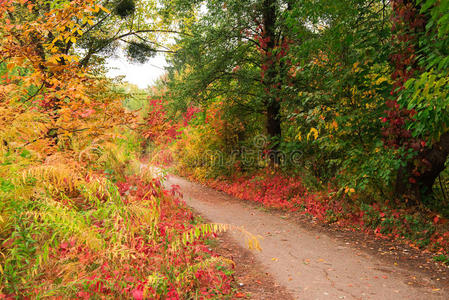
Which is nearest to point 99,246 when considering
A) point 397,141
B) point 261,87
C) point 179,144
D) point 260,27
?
point 397,141

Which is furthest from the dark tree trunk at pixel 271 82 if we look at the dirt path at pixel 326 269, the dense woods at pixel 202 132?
the dirt path at pixel 326 269

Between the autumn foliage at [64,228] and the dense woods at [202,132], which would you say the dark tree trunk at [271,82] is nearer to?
the dense woods at [202,132]

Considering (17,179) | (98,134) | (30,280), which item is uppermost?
(98,134)

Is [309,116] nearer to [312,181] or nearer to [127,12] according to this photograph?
[312,181]

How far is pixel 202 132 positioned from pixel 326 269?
11.0m

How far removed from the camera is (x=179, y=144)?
751 inches

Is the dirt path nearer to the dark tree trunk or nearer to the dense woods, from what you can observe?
the dense woods

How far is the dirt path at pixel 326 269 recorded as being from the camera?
164 inches

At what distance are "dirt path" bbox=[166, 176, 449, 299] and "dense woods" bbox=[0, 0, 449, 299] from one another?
3.29ft

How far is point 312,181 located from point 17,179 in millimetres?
8293

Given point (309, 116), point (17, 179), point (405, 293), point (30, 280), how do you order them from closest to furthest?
point (30, 280), point (17, 179), point (405, 293), point (309, 116)

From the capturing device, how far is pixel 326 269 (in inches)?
196

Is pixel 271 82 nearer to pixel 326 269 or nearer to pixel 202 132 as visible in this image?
pixel 202 132

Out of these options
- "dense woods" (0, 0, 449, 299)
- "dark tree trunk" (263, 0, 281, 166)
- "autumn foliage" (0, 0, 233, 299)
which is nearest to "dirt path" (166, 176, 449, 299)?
"dense woods" (0, 0, 449, 299)
